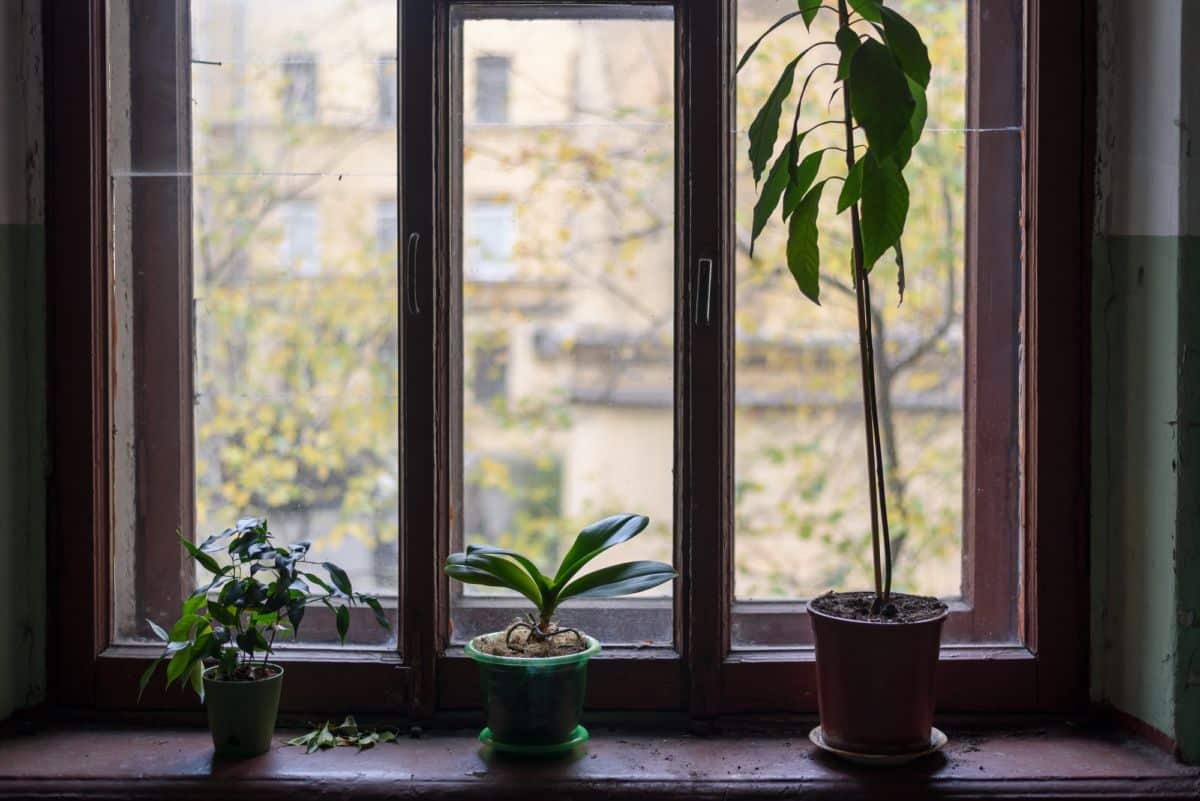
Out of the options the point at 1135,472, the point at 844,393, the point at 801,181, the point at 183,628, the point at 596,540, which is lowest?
the point at 183,628

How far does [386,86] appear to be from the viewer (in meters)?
1.92

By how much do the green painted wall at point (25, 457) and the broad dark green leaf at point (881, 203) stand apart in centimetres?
137

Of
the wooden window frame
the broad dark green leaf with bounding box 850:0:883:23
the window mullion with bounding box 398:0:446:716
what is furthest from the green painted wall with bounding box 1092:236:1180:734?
the window mullion with bounding box 398:0:446:716

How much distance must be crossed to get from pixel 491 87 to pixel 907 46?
76 centimetres

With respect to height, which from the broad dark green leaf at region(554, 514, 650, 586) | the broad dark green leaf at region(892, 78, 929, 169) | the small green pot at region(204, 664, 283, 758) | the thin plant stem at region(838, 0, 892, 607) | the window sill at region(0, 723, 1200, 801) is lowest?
the window sill at region(0, 723, 1200, 801)

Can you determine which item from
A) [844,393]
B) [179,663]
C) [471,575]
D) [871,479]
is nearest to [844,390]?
[844,393]

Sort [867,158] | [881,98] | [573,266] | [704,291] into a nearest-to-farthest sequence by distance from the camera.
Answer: [881,98] < [867,158] < [704,291] < [573,266]

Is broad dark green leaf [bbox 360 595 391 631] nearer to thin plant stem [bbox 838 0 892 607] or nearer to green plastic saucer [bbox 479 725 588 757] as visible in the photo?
green plastic saucer [bbox 479 725 588 757]

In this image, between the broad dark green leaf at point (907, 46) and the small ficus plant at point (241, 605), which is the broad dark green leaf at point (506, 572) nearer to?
the small ficus plant at point (241, 605)

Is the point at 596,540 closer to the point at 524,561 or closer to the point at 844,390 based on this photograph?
the point at 524,561

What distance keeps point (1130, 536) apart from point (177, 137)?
1.77 meters

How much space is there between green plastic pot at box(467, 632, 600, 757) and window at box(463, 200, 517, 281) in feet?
2.19

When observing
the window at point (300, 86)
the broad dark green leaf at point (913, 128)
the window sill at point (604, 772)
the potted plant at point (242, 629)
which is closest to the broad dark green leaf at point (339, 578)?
the potted plant at point (242, 629)

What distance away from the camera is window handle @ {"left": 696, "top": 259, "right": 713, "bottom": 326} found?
1826 mm
